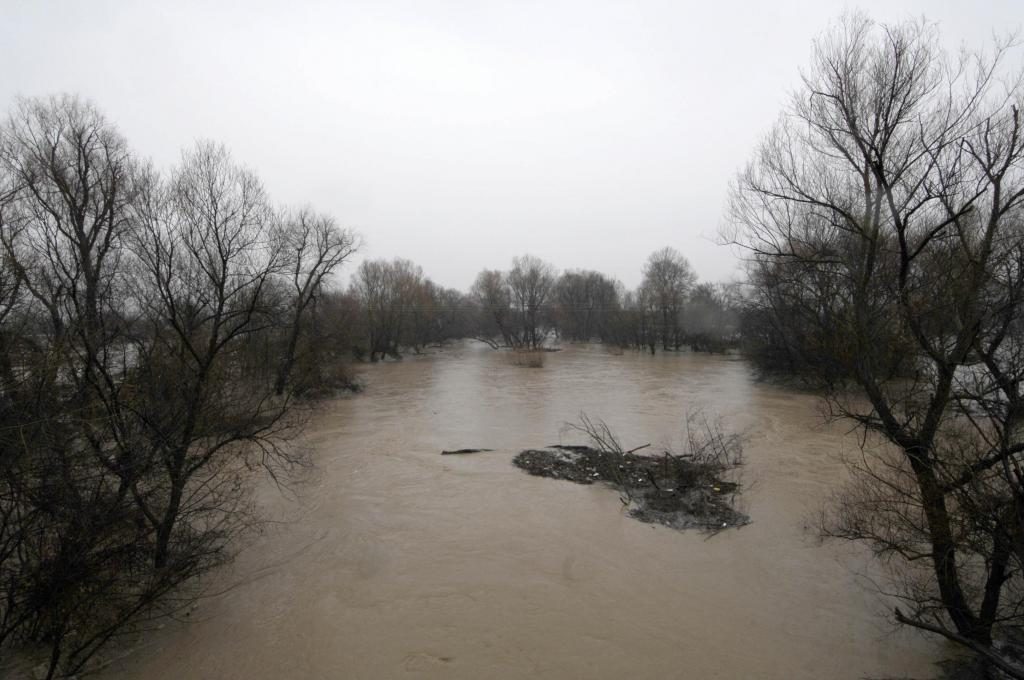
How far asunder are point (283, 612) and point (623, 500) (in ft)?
19.9

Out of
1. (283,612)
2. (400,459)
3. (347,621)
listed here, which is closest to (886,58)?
(347,621)

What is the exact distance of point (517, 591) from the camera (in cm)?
673

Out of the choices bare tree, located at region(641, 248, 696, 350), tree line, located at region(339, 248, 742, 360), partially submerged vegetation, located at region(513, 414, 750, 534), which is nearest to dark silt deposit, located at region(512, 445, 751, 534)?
partially submerged vegetation, located at region(513, 414, 750, 534)

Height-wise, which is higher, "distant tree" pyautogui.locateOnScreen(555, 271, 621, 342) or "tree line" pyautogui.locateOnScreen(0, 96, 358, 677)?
"distant tree" pyautogui.locateOnScreen(555, 271, 621, 342)

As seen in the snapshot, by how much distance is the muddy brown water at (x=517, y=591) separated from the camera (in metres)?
5.43

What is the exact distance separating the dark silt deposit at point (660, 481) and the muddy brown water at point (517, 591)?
350mm

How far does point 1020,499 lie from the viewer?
4.01m

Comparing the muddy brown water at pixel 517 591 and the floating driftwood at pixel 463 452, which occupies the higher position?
the floating driftwood at pixel 463 452

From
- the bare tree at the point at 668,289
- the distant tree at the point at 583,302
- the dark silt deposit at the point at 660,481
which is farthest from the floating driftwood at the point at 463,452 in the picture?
the distant tree at the point at 583,302

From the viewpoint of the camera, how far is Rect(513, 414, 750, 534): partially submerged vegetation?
9.04 meters

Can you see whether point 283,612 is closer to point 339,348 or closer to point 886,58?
point 886,58

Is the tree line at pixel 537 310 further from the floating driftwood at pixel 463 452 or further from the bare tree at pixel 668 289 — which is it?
the floating driftwood at pixel 463 452

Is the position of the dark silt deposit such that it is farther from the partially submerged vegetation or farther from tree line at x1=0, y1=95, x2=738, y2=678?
tree line at x1=0, y1=95, x2=738, y2=678

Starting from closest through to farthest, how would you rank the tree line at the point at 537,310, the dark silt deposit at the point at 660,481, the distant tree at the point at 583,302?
the dark silt deposit at the point at 660,481 < the tree line at the point at 537,310 < the distant tree at the point at 583,302
